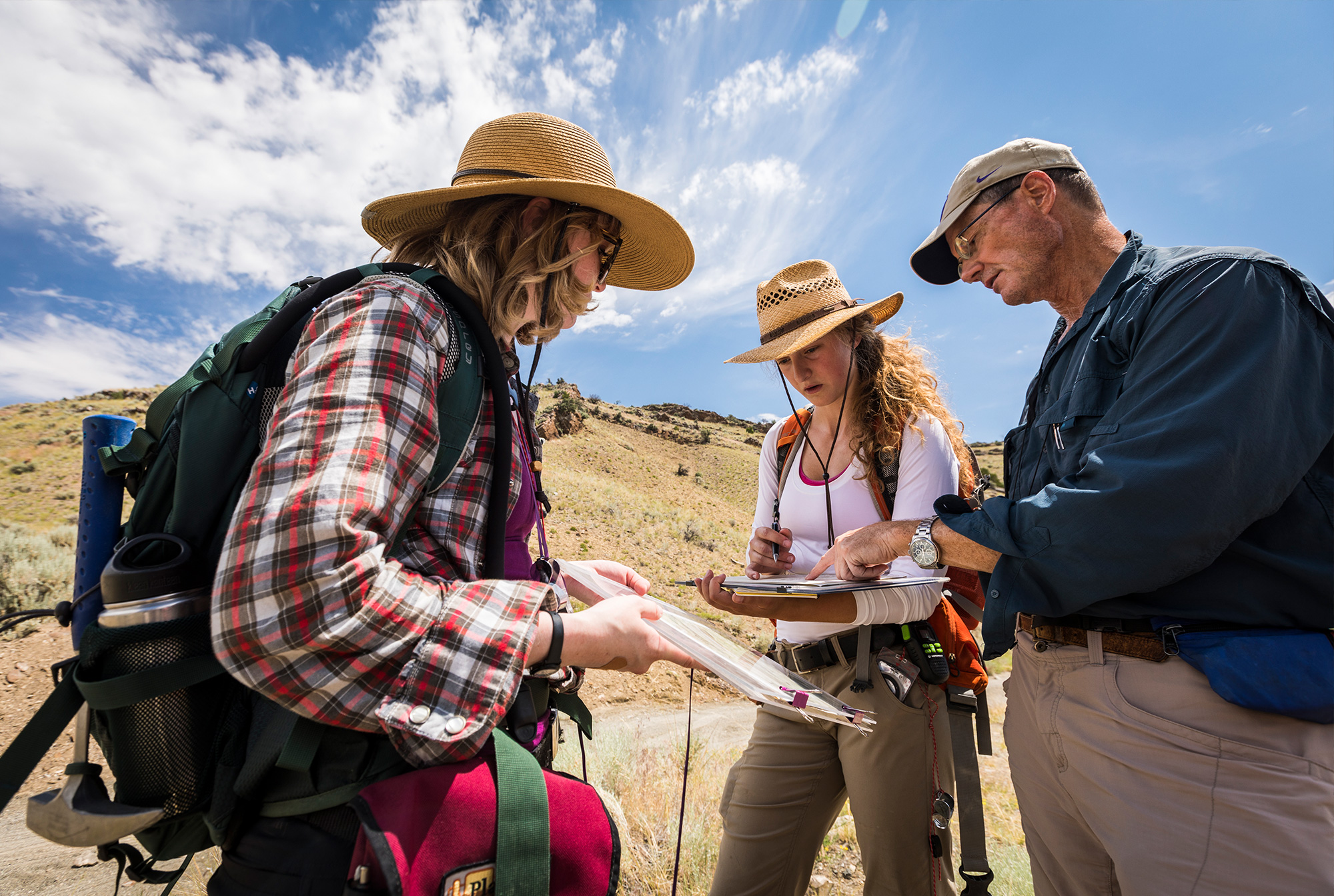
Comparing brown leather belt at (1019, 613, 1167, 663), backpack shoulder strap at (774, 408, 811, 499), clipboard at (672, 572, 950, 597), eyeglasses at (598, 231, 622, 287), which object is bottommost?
brown leather belt at (1019, 613, 1167, 663)

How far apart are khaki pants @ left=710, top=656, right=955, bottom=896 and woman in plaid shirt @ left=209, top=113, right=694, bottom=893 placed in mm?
1519

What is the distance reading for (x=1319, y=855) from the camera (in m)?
1.46

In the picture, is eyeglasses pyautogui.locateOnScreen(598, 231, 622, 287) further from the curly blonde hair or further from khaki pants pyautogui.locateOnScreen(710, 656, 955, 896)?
khaki pants pyautogui.locateOnScreen(710, 656, 955, 896)

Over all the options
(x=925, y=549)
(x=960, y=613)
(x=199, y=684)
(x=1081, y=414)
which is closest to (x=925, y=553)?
(x=925, y=549)

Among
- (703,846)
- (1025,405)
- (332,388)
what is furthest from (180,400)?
(703,846)

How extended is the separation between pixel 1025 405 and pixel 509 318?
204 centimetres

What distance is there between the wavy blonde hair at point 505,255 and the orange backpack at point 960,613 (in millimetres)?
1642

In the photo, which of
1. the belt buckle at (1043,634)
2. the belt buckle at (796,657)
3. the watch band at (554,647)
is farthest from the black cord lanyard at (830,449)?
the watch band at (554,647)

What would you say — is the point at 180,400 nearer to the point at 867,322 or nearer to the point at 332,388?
the point at 332,388

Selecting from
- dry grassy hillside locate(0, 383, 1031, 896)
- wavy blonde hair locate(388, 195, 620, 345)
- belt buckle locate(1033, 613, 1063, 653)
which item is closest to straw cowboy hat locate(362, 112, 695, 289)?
wavy blonde hair locate(388, 195, 620, 345)

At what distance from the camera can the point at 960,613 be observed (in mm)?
2863

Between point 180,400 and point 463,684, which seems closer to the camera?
point 463,684

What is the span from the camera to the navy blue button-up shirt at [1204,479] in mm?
1511

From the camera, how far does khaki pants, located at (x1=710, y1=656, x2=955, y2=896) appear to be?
7.79 ft
